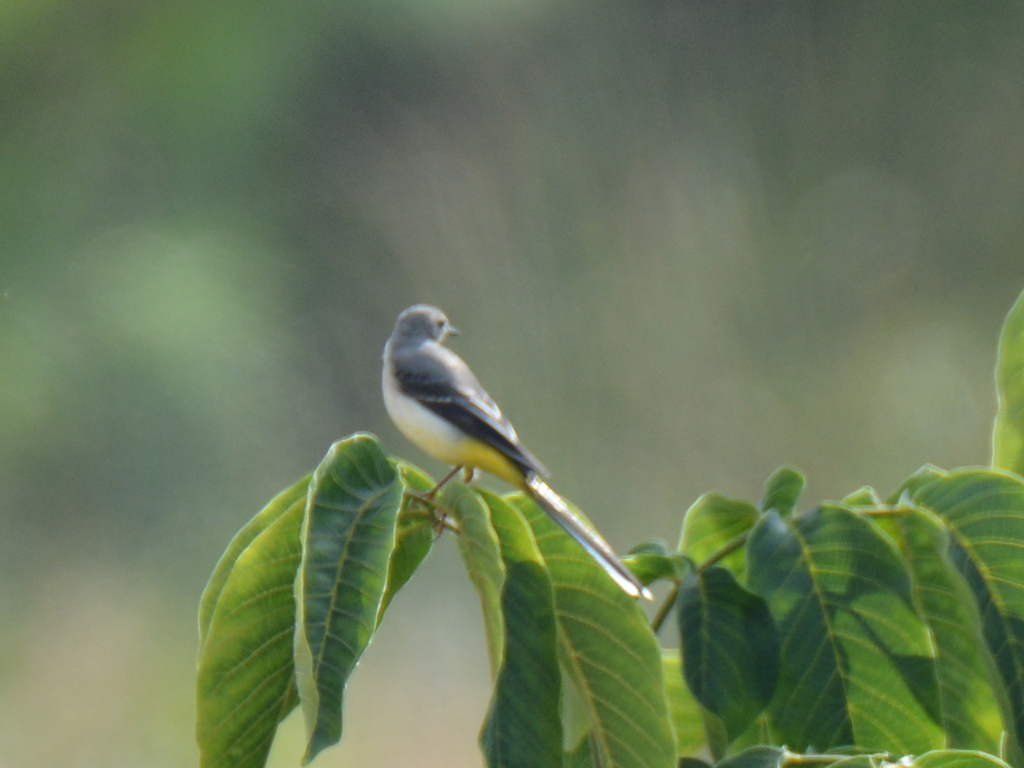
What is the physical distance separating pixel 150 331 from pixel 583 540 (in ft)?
23.9

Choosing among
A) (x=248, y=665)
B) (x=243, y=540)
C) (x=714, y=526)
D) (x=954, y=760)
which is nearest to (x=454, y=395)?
(x=714, y=526)

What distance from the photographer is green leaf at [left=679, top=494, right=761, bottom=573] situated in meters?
1.01

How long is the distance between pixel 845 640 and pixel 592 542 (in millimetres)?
205

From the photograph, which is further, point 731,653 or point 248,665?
point 731,653

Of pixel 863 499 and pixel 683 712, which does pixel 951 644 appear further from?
pixel 683 712

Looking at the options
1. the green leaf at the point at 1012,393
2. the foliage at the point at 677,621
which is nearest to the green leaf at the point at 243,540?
the foliage at the point at 677,621

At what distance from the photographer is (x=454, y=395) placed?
1.49 metres

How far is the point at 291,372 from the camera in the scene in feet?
26.5

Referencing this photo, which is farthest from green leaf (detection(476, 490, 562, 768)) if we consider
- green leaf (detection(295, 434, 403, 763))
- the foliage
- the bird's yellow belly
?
the bird's yellow belly

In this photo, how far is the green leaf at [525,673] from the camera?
29.6 inches

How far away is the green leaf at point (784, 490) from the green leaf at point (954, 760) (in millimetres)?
281

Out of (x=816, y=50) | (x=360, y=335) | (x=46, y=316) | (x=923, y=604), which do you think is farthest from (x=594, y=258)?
(x=923, y=604)

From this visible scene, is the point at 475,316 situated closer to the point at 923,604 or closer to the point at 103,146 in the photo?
the point at 103,146

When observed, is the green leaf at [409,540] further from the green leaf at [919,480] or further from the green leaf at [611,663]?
the green leaf at [919,480]
